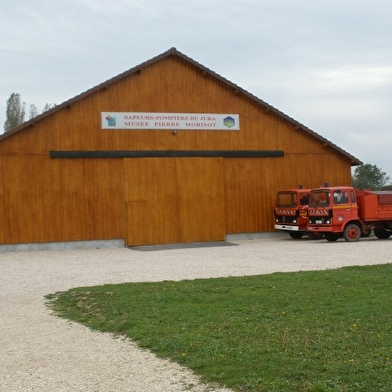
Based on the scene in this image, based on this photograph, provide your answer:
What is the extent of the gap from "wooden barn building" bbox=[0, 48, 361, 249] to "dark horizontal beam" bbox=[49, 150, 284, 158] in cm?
4

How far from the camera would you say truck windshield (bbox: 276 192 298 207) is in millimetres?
26252

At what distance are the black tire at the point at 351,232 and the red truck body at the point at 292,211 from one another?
1.84 metres

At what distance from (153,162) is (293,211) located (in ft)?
20.0

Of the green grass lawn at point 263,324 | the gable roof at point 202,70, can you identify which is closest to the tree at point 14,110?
the gable roof at point 202,70

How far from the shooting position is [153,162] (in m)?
25.9

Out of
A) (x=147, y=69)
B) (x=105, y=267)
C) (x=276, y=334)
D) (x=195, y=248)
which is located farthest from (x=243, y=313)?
(x=147, y=69)

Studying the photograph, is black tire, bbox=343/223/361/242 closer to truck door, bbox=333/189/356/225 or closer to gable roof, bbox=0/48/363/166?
truck door, bbox=333/189/356/225

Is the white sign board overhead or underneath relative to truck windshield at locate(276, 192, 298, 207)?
overhead

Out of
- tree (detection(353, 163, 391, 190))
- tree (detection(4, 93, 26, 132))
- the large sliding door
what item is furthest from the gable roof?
tree (detection(353, 163, 391, 190))

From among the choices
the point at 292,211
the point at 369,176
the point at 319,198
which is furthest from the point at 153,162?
the point at 369,176

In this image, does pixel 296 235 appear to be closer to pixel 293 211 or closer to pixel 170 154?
pixel 293 211

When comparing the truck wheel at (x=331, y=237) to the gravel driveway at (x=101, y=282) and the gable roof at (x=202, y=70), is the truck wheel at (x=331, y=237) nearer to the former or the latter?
the gravel driveway at (x=101, y=282)

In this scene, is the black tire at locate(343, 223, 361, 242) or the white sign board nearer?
the black tire at locate(343, 223, 361, 242)

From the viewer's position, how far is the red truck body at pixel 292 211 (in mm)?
25875
